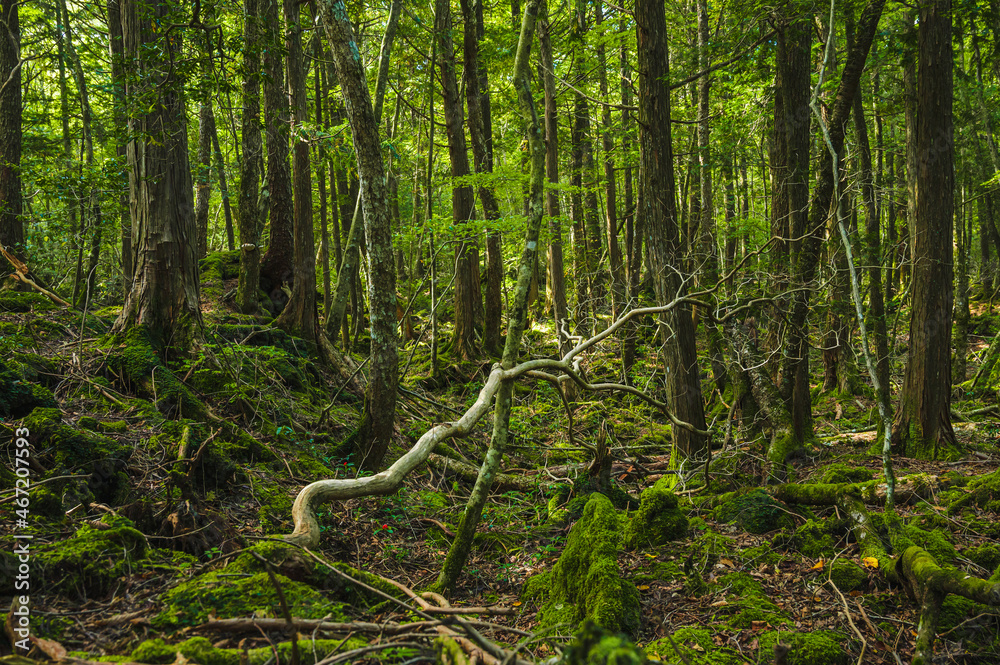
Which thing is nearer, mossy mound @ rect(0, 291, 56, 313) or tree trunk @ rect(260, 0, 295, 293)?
mossy mound @ rect(0, 291, 56, 313)

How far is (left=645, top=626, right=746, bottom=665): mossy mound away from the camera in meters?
3.66

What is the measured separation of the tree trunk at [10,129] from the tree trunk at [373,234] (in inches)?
286

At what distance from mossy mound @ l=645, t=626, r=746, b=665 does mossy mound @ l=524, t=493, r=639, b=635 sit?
1.21 feet

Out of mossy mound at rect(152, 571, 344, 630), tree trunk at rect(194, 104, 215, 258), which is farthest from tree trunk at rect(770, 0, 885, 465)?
tree trunk at rect(194, 104, 215, 258)

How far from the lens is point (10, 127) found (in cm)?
951

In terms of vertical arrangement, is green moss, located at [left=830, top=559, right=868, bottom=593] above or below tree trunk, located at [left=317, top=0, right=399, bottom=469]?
below

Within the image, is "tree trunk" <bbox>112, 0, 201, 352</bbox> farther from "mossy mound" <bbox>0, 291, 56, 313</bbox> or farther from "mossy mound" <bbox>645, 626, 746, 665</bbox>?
"mossy mound" <bbox>645, 626, 746, 665</bbox>

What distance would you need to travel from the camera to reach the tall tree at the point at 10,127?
366 inches

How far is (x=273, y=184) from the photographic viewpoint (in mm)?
10188

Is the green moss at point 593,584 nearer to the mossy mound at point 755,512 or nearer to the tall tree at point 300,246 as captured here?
the mossy mound at point 755,512

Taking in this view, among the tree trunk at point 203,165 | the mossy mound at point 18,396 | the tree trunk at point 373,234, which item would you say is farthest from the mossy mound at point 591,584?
the tree trunk at point 203,165

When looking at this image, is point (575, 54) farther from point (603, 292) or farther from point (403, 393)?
point (403, 393)

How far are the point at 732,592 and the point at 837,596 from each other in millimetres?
772

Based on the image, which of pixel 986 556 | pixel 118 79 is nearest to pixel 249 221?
pixel 118 79
